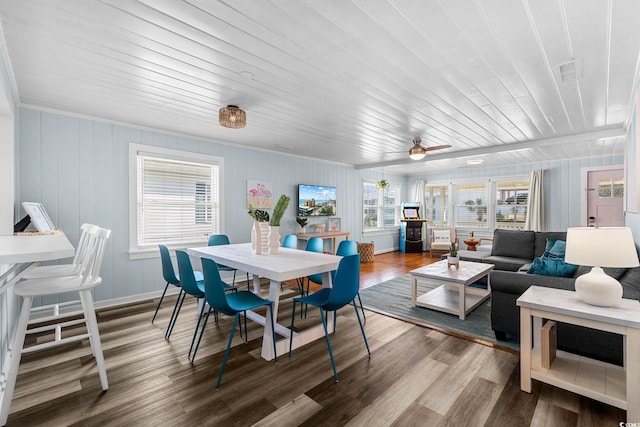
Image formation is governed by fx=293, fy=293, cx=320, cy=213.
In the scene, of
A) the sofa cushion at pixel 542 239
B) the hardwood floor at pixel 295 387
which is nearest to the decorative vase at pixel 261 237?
the hardwood floor at pixel 295 387

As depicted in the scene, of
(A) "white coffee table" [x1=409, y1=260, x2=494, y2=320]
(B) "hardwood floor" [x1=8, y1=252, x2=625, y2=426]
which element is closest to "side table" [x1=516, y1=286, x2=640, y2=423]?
(B) "hardwood floor" [x1=8, y1=252, x2=625, y2=426]

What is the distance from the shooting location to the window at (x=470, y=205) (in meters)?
7.84

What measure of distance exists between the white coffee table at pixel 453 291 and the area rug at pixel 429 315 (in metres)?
0.07

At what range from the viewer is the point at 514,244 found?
16.7 feet

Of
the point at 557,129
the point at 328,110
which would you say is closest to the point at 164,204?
the point at 328,110

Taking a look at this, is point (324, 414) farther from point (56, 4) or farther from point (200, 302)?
point (56, 4)

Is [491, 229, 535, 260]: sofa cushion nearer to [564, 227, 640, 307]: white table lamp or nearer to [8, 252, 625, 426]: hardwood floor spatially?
[8, 252, 625, 426]: hardwood floor

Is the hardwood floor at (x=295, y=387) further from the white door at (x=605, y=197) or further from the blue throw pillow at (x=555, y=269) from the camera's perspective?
the white door at (x=605, y=197)

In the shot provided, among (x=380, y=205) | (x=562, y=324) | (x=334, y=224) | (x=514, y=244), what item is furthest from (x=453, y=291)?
(x=380, y=205)

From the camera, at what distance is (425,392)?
199 cm

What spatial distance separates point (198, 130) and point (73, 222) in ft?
6.11

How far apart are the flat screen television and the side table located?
14.2 ft

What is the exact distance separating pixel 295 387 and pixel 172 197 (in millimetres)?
3356

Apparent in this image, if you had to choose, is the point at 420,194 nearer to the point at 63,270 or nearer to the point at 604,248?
the point at 604,248
